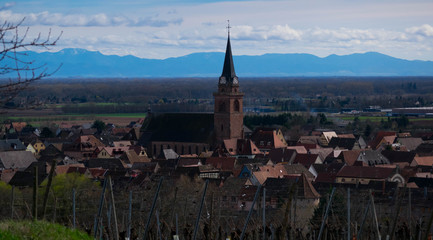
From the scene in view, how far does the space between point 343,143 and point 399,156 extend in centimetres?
1496

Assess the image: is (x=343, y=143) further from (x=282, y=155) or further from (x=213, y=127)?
(x=282, y=155)

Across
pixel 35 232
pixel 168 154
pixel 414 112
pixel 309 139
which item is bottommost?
pixel 414 112

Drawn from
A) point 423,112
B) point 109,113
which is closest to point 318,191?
point 423,112

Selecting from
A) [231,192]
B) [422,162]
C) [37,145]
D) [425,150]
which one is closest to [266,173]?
[231,192]

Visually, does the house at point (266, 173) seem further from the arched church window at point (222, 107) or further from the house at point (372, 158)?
the arched church window at point (222, 107)

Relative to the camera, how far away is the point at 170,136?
78812 millimetres

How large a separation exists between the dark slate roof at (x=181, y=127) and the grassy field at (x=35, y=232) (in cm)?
6260

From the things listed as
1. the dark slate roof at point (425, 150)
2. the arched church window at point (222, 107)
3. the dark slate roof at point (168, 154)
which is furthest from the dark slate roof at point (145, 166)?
the dark slate roof at point (425, 150)

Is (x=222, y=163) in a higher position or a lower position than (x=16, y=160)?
higher

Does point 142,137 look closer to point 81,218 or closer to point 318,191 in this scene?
point 318,191

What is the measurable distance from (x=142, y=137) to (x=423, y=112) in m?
74.1

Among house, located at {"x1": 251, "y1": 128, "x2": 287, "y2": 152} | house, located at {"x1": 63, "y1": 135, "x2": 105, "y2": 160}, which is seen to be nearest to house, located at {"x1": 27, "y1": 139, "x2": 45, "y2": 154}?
house, located at {"x1": 63, "y1": 135, "x2": 105, "y2": 160}

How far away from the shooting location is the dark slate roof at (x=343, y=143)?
7869 centimetres

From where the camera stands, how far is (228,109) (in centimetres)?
7562
